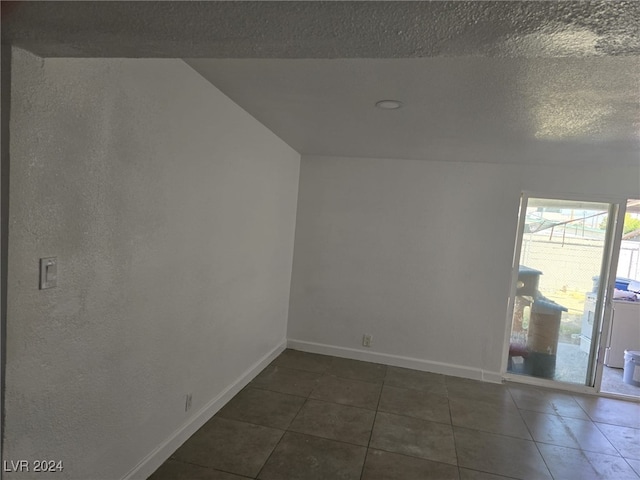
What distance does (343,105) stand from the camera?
7.90 ft

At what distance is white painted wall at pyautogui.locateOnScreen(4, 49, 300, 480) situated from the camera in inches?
51.3

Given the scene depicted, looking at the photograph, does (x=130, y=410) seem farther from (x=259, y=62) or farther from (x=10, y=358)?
(x=259, y=62)

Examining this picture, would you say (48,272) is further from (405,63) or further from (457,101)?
(457,101)

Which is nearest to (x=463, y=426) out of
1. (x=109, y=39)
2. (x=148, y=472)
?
(x=148, y=472)

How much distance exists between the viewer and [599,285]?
12.2 feet

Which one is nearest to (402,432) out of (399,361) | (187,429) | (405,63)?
(399,361)

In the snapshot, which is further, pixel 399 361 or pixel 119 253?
pixel 399 361

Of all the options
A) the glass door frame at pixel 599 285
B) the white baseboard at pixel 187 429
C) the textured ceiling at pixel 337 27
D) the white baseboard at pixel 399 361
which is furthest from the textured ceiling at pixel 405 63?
the white baseboard at pixel 399 361

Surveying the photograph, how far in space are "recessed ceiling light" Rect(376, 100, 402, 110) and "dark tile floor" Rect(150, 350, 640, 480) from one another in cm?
231

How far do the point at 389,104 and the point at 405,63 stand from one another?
579mm

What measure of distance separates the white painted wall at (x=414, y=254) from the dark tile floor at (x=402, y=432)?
445 millimetres

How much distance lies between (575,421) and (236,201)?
3.39 m

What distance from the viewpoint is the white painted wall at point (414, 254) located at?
3801mm

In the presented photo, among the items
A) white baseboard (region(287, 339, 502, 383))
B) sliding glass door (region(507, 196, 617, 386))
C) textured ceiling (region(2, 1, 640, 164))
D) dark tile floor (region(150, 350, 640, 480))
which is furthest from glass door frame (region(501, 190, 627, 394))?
textured ceiling (region(2, 1, 640, 164))
